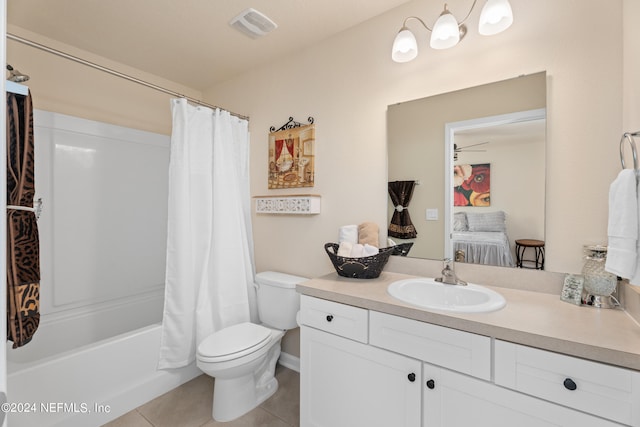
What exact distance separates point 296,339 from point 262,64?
7.44 feet

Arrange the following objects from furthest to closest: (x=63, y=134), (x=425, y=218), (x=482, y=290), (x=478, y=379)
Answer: (x=63, y=134) → (x=425, y=218) → (x=482, y=290) → (x=478, y=379)

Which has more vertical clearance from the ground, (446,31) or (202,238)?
(446,31)

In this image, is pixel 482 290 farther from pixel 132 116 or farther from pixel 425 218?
pixel 132 116

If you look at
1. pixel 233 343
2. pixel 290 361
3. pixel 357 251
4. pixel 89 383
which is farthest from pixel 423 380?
pixel 89 383

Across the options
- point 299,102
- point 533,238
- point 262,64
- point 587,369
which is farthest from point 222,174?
point 587,369

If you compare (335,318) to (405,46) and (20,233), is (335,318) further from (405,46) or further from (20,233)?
(405,46)

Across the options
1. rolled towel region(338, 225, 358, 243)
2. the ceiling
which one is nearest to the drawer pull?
rolled towel region(338, 225, 358, 243)

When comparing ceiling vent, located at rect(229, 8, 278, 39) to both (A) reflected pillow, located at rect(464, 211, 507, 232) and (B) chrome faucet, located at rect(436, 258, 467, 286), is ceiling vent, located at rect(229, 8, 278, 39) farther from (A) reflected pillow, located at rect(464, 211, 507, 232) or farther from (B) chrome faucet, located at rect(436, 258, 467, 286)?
(B) chrome faucet, located at rect(436, 258, 467, 286)

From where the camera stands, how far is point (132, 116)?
102 inches

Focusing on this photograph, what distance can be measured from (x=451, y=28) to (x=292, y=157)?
1.28m

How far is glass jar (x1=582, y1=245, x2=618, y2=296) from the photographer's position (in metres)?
1.13

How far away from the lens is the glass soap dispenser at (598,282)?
1.13 meters

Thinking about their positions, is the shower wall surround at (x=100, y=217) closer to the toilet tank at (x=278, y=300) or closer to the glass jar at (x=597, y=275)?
the toilet tank at (x=278, y=300)

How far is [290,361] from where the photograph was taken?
2.27 meters
